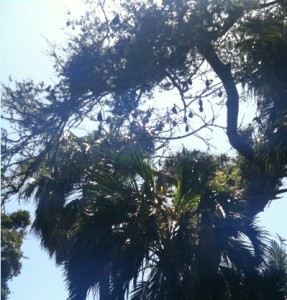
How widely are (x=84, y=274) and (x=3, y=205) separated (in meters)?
1.90

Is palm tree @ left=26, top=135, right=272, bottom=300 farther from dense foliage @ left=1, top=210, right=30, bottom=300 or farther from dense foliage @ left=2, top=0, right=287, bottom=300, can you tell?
dense foliage @ left=1, top=210, right=30, bottom=300

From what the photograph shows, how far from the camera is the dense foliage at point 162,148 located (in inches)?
299

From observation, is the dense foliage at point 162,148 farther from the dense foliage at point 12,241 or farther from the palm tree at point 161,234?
the dense foliage at point 12,241

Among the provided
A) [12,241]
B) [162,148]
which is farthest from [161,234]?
[12,241]

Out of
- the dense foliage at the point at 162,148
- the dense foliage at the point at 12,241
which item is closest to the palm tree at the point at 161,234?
the dense foliage at the point at 162,148

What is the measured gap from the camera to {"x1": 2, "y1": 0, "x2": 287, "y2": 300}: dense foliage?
7.61 meters

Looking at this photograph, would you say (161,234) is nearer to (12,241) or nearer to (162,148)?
(162,148)

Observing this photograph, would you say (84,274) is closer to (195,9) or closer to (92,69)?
(92,69)

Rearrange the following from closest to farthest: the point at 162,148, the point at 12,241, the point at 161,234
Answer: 1. the point at 161,234
2. the point at 162,148
3. the point at 12,241

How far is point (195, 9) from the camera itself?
29.2 ft

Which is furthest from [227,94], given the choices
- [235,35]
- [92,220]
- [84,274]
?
[84,274]

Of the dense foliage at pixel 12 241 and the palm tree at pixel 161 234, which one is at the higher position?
the dense foliage at pixel 12 241

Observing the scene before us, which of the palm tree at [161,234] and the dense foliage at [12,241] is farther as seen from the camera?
the dense foliage at [12,241]

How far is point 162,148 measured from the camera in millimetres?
10156
